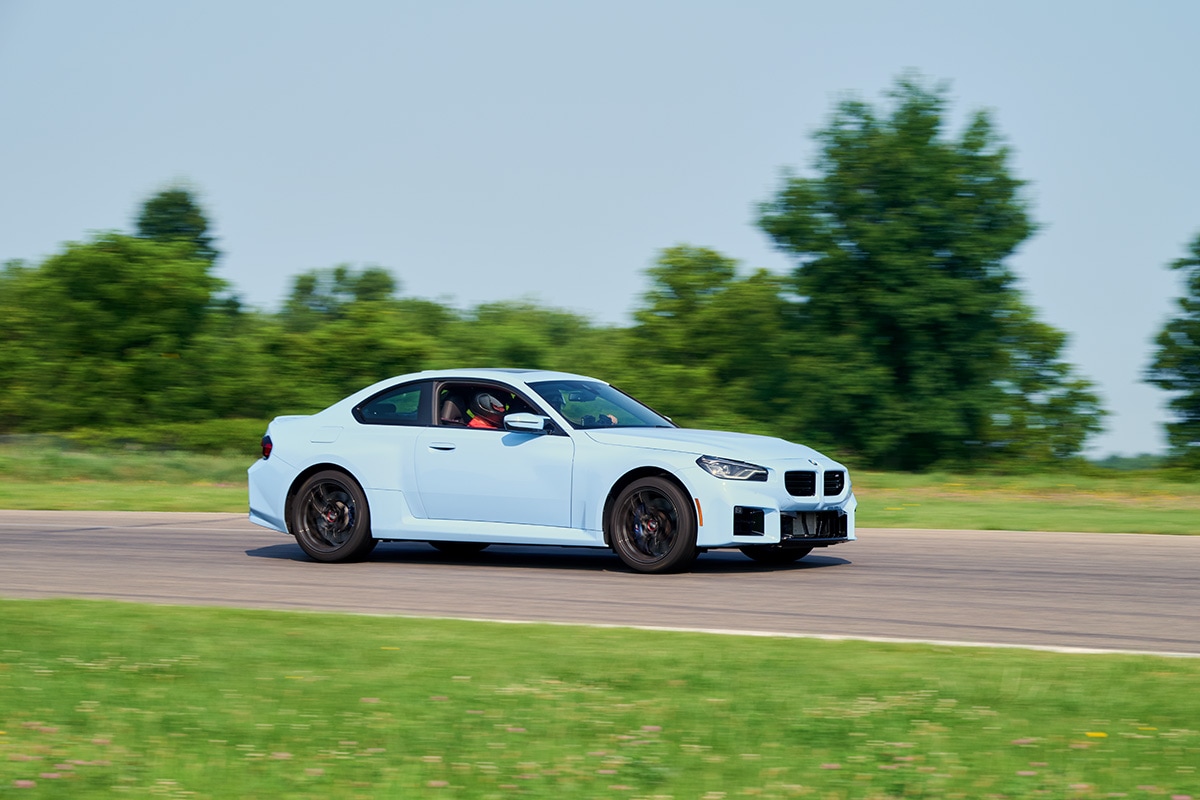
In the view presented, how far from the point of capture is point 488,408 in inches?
468

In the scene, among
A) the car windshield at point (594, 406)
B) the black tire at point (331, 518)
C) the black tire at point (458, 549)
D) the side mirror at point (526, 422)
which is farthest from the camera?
the black tire at point (458, 549)

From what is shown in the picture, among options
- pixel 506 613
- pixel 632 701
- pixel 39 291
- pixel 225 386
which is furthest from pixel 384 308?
pixel 632 701

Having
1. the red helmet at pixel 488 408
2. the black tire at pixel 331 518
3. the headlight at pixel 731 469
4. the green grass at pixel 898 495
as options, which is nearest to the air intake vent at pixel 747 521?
the headlight at pixel 731 469

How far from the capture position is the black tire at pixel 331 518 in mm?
11969

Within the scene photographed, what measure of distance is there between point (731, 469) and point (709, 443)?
1.22ft

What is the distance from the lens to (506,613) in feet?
29.9

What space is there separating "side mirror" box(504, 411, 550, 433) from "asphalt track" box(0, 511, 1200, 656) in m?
1.15

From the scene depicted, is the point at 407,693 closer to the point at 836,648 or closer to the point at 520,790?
the point at 520,790

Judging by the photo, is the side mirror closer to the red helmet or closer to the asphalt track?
the red helmet

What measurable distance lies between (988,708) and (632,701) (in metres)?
1.48

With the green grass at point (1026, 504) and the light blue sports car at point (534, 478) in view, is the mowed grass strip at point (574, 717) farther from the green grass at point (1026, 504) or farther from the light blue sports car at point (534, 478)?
the green grass at point (1026, 504)

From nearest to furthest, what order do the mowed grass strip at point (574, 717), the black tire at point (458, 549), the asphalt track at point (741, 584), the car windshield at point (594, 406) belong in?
the mowed grass strip at point (574, 717) < the asphalt track at point (741, 584) < the car windshield at point (594, 406) < the black tire at point (458, 549)

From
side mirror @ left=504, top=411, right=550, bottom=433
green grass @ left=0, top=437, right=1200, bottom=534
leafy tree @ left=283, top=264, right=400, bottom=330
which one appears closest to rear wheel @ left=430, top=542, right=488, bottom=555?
side mirror @ left=504, top=411, right=550, bottom=433

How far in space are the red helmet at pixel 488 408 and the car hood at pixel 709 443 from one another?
840mm
